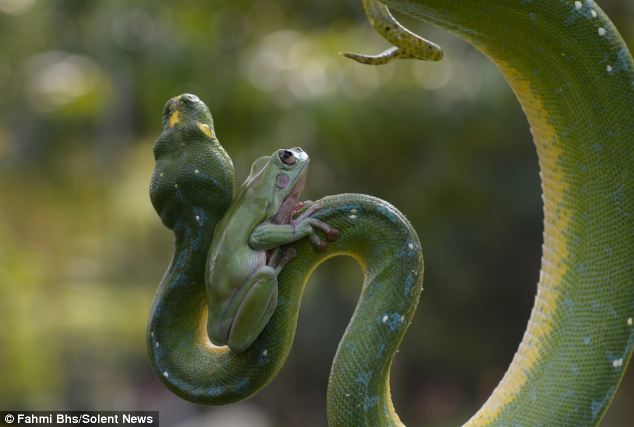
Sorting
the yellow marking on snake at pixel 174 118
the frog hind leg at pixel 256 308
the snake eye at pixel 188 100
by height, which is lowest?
the frog hind leg at pixel 256 308

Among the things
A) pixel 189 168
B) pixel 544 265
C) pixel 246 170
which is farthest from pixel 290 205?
pixel 246 170

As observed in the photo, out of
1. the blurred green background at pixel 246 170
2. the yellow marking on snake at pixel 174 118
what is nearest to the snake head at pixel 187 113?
the yellow marking on snake at pixel 174 118

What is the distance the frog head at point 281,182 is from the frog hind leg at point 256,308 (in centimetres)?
12

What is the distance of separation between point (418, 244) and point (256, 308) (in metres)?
0.36

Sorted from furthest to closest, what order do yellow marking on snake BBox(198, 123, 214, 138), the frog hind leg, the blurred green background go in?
the blurred green background < yellow marking on snake BBox(198, 123, 214, 138) < the frog hind leg

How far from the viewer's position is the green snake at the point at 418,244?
175 centimetres

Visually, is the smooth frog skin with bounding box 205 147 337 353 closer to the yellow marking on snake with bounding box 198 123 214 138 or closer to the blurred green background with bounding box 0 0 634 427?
the yellow marking on snake with bounding box 198 123 214 138

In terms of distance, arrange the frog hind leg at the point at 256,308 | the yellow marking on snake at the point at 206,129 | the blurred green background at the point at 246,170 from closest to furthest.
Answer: the frog hind leg at the point at 256,308 < the yellow marking on snake at the point at 206,129 < the blurred green background at the point at 246,170

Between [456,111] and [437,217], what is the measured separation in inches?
79.8

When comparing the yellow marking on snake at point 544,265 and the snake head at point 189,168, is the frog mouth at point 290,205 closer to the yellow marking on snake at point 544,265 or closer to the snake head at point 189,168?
the snake head at point 189,168

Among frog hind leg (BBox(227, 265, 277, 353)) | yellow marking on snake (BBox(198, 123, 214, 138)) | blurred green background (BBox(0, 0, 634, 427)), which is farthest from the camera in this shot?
blurred green background (BBox(0, 0, 634, 427))

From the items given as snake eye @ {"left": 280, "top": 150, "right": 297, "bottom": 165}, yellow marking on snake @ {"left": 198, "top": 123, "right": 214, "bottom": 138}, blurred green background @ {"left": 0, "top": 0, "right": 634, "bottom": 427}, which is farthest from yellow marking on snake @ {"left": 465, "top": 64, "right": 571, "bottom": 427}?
blurred green background @ {"left": 0, "top": 0, "right": 634, "bottom": 427}

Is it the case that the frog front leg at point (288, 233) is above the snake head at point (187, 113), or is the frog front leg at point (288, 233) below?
below

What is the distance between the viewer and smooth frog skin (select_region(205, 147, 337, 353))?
170cm
